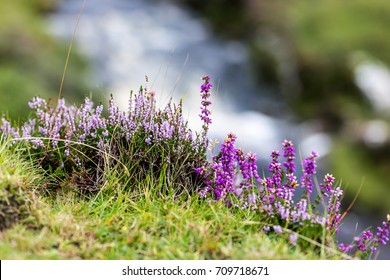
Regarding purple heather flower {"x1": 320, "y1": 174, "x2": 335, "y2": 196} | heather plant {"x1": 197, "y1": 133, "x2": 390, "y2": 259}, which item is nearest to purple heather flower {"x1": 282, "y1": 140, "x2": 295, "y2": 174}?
heather plant {"x1": 197, "y1": 133, "x2": 390, "y2": 259}

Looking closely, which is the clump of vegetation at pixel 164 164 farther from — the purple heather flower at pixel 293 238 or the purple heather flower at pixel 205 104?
the purple heather flower at pixel 293 238

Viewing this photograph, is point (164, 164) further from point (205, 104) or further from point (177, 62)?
point (177, 62)

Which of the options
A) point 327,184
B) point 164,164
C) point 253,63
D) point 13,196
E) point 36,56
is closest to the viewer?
point 13,196

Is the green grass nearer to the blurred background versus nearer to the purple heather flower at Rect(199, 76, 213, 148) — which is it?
the purple heather flower at Rect(199, 76, 213, 148)

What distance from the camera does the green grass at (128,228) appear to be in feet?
12.7

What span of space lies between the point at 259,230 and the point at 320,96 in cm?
1360

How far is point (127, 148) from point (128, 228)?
107 cm

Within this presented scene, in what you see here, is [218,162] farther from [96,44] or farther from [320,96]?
[96,44]

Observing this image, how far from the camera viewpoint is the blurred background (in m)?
14.8

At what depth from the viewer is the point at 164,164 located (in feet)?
15.9

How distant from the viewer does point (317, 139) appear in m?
15.7

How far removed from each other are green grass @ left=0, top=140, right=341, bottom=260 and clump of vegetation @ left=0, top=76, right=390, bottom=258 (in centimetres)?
12

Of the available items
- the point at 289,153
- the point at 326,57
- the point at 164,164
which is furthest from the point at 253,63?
the point at 289,153
